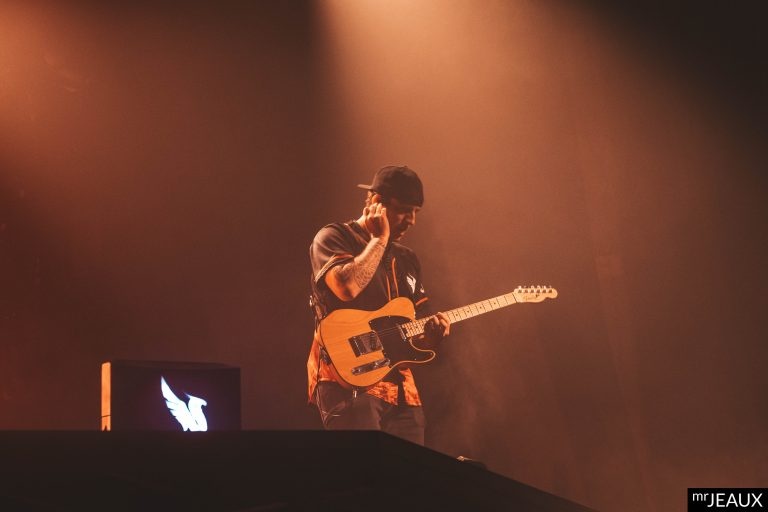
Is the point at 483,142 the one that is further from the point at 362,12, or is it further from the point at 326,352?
the point at 326,352

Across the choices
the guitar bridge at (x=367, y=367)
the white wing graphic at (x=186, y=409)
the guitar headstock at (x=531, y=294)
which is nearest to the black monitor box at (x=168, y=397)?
the white wing graphic at (x=186, y=409)

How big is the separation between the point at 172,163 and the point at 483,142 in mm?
1601

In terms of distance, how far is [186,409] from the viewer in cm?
220

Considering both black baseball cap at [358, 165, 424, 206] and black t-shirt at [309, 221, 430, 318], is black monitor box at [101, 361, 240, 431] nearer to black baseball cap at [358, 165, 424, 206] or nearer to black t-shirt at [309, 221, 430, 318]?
black t-shirt at [309, 221, 430, 318]

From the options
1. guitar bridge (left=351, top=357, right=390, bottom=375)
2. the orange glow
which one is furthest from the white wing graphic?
guitar bridge (left=351, top=357, right=390, bottom=375)

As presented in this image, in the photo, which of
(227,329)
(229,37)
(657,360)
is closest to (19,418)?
(227,329)

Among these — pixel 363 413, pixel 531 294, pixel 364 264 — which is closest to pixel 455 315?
pixel 531 294

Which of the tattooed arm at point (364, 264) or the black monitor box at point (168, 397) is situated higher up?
the tattooed arm at point (364, 264)

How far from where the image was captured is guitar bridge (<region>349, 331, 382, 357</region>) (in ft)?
13.3

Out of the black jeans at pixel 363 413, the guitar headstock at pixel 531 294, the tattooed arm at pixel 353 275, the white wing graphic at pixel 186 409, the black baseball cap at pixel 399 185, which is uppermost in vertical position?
the black baseball cap at pixel 399 185

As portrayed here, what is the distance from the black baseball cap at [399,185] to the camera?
171 inches

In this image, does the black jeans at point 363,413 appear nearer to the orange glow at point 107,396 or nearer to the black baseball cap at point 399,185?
the black baseball cap at point 399,185

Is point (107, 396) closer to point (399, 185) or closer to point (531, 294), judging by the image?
point (399, 185)

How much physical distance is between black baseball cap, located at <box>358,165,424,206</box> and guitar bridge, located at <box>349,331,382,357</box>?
0.73 meters
